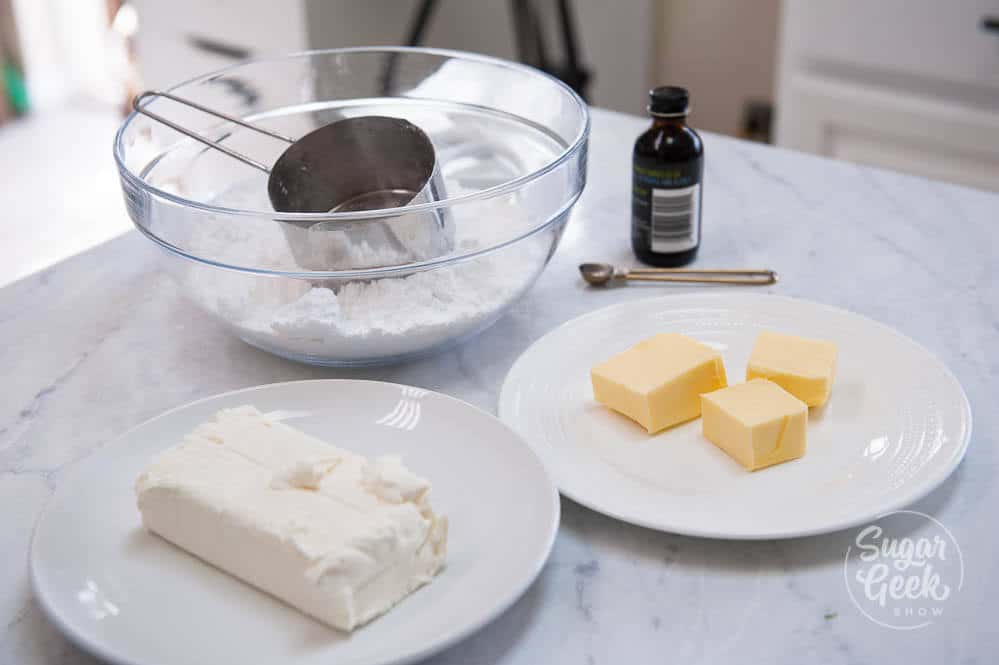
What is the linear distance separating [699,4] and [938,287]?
1918mm

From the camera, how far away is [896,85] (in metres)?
2.16

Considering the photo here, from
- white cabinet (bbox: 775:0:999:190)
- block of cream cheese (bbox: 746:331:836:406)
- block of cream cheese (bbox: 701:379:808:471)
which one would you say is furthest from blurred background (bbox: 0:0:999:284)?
block of cream cheese (bbox: 701:379:808:471)

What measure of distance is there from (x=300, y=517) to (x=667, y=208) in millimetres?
591

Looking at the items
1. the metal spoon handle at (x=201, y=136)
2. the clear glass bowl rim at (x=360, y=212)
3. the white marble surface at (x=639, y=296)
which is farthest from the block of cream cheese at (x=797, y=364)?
the metal spoon handle at (x=201, y=136)

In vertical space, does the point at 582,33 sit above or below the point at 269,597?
below

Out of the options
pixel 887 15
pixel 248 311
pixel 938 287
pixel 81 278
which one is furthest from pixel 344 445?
pixel 887 15

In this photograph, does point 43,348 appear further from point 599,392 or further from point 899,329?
point 899,329

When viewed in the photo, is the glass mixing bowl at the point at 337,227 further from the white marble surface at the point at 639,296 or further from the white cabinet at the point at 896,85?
the white cabinet at the point at 896,85

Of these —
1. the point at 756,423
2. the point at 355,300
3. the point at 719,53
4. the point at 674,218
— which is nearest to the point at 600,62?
the point at 719,53

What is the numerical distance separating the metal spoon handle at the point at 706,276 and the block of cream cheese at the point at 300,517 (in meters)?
0.49

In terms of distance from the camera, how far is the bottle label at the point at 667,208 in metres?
1.07

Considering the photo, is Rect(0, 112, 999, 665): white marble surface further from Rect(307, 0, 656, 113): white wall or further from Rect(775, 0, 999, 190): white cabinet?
Rect(307, 0, 656, 113): white wall

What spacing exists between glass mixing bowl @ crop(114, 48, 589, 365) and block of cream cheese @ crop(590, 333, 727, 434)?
15cm

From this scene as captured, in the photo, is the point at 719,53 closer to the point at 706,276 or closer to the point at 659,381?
the point at 706,276
